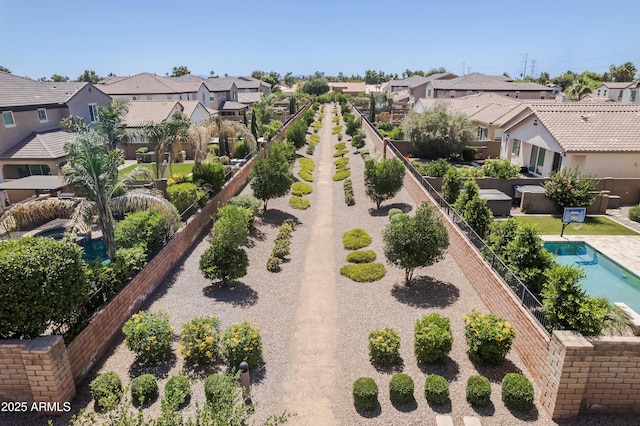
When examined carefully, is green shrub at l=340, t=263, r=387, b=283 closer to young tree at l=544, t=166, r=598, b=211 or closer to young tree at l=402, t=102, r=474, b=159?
young tree at l=544, t=166, r=598, b=211

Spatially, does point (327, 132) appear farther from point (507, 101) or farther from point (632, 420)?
point (632, 420)

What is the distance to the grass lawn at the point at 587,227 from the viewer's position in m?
22.3

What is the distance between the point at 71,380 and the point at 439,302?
41.5ft

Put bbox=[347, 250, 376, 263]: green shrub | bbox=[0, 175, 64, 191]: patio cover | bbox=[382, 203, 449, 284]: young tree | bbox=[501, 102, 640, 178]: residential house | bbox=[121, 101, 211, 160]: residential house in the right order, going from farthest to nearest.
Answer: bbox=[121, 101, 211, 160]: residential house
bbox=[501, 102, 640, 178]: residential house
bbox=[0, 175, 64, 191]: patio cover
bbox=[347, 250, 376, 263]: green shrub
bbox=[382, 203, 449, 284]: young tree

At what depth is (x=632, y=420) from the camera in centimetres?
1020

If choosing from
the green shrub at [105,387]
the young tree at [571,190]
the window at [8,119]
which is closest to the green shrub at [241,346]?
the green shrub at [105,387]

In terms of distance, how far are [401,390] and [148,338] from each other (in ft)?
24.9

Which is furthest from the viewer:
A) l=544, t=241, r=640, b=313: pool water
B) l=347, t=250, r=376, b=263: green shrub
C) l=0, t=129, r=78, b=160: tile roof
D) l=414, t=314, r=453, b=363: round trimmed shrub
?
l=0, t=129, r=78, b=160: tile roof

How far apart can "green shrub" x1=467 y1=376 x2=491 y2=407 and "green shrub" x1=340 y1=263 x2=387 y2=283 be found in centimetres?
793

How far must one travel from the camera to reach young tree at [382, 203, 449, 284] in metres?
16.3

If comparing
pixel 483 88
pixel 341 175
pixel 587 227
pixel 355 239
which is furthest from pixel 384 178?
pixel 483 88

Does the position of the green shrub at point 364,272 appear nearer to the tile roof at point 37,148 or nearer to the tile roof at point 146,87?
the tile roof at point 37,148

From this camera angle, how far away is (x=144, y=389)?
10.7 m

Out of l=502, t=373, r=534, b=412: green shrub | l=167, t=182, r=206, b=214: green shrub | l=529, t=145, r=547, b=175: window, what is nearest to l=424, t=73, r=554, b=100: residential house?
l=529, t=145, r=547, b=175: window
